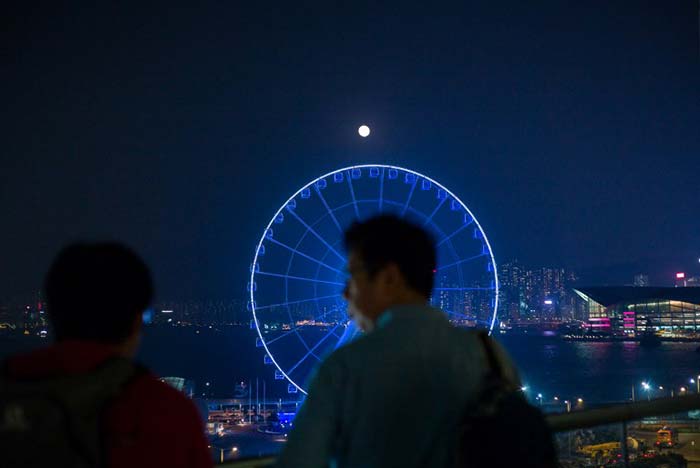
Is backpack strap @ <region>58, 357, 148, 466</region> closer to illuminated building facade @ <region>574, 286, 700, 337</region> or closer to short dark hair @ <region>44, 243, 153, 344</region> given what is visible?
short dark hair @ <region>44, 243, 153, 344</region>

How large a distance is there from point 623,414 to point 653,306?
117 m

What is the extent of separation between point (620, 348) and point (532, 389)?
172 ft

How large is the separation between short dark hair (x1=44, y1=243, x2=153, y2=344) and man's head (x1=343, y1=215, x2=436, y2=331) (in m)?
0.59

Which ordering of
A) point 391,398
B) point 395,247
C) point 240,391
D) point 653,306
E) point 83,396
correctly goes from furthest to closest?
point 653,306 → point 240,391 → point 395,247 → point 391,398 → point 83,396

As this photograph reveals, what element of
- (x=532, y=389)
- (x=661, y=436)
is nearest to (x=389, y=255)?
(x=661, y=436)

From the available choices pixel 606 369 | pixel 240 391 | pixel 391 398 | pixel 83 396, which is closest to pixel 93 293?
pixel 83 396

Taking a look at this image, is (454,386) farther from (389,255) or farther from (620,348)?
(620,348)

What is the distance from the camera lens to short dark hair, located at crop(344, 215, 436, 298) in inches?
72.7

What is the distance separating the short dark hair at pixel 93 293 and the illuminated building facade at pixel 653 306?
113m

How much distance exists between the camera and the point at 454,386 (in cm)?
167

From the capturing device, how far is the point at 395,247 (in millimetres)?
1846

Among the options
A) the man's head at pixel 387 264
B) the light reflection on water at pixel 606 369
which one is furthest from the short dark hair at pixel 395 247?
the light reflection on water at pixel 606 369

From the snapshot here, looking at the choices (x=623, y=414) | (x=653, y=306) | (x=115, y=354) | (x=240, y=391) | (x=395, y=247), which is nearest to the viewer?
(x=115, y=354)

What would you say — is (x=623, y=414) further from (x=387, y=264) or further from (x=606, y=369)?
(x=606, y=369)
